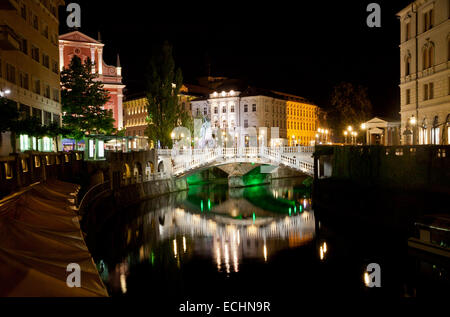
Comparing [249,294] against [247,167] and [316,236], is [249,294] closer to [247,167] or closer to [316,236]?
[316,236]

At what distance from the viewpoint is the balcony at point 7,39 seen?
23.1m

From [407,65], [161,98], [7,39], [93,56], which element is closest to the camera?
[7,39]

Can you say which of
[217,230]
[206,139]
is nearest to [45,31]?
[217,230]

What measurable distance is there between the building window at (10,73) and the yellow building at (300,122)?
61411 mm

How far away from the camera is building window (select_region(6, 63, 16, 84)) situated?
26.4m

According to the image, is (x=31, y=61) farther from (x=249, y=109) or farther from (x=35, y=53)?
(x=249, y=109)

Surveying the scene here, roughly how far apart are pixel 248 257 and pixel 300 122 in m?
71.9

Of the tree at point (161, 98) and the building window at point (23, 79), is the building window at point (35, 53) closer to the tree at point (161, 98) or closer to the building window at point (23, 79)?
the building window at point (23, 79)

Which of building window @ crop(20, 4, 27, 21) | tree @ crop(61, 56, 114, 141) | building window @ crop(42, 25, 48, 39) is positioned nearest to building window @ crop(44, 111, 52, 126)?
tree @ crop(61, 56, 114, 141)

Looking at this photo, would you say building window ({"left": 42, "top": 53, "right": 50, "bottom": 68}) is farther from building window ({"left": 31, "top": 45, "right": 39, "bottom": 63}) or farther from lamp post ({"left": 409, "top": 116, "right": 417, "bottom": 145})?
lamp post ({"left": 409, "top": 116, "right": 417, "bottom": 145})

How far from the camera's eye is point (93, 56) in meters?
54.9

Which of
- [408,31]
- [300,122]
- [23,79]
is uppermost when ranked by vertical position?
[408,31]

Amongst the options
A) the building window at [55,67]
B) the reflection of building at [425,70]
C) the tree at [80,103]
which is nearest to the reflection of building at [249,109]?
the tree at [80,103]

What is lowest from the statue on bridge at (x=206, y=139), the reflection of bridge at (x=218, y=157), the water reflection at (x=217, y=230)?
the water reflection at (x=217, y=230)
